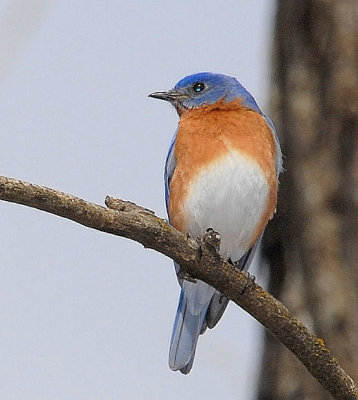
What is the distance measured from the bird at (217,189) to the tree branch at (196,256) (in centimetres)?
135

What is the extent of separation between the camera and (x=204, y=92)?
23.6 ft

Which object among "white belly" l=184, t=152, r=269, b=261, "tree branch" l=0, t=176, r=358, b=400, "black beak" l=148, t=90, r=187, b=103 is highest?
"black beak" l=148, t=90, r=187, b=103

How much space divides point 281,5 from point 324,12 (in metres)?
0.52

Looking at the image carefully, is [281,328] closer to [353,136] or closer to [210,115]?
[210,115]

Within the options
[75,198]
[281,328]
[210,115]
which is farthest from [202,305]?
[75,198]

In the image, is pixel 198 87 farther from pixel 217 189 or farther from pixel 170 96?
pixel 217 189

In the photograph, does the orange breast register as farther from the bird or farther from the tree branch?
the tree branch

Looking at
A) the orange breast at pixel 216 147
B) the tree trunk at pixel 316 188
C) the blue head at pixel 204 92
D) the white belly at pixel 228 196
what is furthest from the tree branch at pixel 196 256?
the tree trunk at pixel 316 188

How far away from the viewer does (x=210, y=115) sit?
6.73 metres

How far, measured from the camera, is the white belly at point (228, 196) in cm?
618

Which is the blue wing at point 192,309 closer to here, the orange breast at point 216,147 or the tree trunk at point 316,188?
the orange breast at point 216,147

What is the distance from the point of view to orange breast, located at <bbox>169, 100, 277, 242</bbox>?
6.26 metres

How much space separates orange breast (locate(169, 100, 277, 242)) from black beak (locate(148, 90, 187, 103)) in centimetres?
Result: 67

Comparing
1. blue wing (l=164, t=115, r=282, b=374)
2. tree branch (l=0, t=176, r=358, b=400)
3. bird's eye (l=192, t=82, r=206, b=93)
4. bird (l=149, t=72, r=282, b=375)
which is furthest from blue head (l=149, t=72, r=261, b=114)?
tree branch (l=0, t=176, r=358, b=400)
